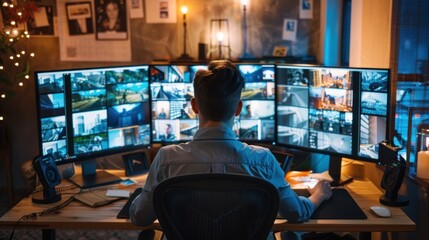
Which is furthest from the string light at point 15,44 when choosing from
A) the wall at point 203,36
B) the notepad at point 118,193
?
the notepad at point 118,193

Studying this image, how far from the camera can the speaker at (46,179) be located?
241 centimetres

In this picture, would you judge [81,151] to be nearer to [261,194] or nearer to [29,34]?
[261,194]

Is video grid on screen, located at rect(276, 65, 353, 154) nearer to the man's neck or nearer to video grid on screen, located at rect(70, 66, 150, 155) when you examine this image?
video grid on screen, located at rect(70, 66, 150, 155)

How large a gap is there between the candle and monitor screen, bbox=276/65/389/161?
186 mm

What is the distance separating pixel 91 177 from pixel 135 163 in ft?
0.79

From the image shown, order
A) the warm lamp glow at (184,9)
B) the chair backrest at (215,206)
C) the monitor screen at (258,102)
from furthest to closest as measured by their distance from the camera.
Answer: the warm lamp glow at (184,9), the monitor screen at (258,102), the chair backrest at (215,206)

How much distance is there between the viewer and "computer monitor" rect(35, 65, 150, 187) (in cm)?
255

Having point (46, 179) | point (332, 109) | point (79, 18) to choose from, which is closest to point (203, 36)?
point (79, 18)

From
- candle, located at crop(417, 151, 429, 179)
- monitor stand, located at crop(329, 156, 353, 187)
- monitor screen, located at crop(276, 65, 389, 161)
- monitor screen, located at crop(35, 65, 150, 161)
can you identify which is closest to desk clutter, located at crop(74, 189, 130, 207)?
monitor screen, located at crop(35, 65, 150, 161)

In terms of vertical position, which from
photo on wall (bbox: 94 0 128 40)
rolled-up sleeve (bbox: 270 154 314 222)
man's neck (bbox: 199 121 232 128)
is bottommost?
rolled-up sleeve (bbox: 270 154 314 222)

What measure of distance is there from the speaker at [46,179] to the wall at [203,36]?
2.19 m

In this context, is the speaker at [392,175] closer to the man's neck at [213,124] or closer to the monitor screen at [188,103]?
the monitor screen at [188,103]

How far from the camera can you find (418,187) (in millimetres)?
2602

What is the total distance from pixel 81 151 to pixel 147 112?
39 cm
